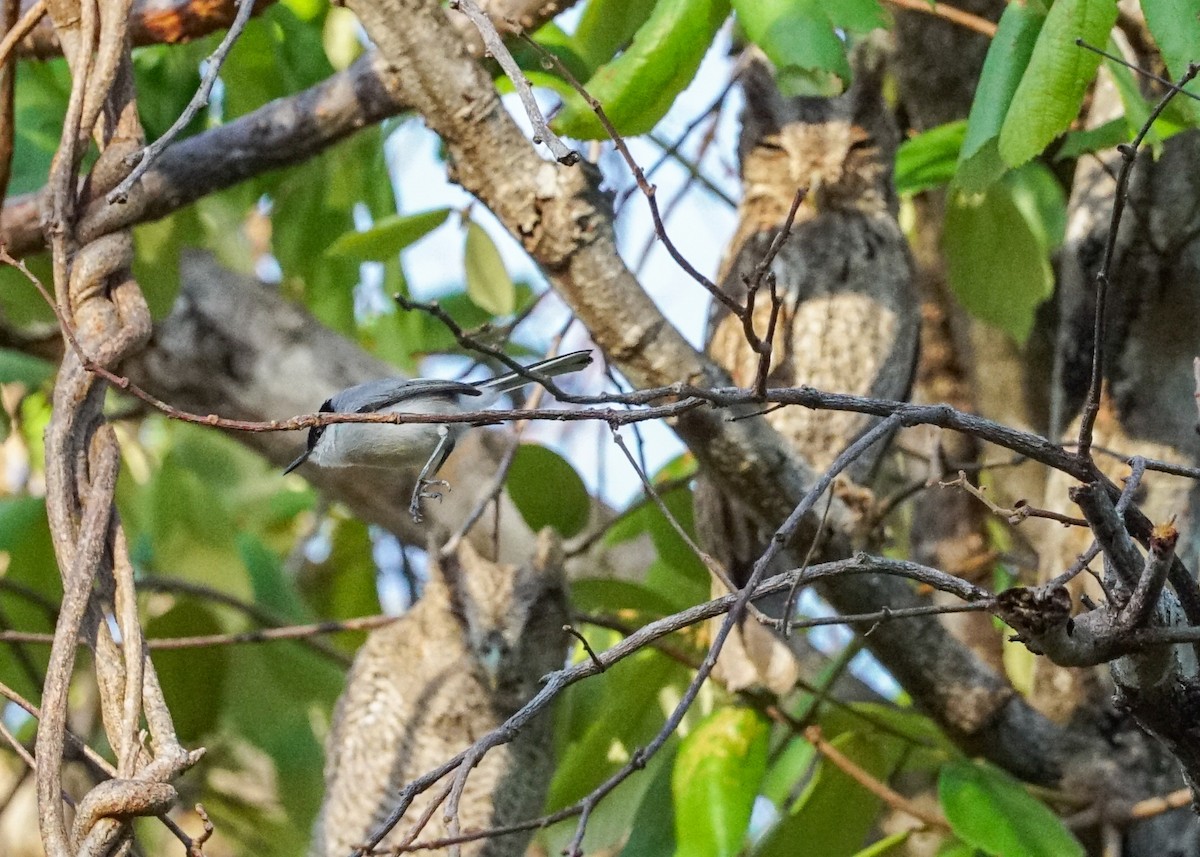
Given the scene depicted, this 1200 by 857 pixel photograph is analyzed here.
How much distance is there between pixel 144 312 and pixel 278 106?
2.49 feet

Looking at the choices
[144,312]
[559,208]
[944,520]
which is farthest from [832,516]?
[944,520]

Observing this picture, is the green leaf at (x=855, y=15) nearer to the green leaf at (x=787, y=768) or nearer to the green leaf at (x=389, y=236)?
the green leaf at (x=389, y=236)

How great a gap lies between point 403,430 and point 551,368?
0.55 feet

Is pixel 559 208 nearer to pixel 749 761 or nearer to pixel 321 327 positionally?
pixel 749 761

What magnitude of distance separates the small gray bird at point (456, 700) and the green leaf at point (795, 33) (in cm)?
90

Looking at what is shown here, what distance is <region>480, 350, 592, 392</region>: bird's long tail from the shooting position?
1.31m

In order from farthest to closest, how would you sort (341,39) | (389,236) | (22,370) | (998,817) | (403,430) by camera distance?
(341,39) < (22,370) < (389,236) < (998,817) < (403,430)

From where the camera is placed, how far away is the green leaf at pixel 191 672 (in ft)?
8.11

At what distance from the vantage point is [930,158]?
2207 millimetres

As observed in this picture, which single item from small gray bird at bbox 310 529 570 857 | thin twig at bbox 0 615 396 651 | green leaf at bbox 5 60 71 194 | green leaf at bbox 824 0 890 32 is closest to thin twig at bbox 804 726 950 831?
small gray bird at bbox 310 529 570 857

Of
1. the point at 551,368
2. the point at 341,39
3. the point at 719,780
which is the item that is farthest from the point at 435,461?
the point at 341,39

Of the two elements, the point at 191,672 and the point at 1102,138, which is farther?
the point at 191,672

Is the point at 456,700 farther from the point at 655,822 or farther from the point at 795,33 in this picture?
the point at 795,33

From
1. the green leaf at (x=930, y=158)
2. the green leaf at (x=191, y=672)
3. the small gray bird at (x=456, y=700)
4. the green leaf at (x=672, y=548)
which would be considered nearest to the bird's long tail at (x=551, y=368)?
the small gray bird at (x=456, y=700)
